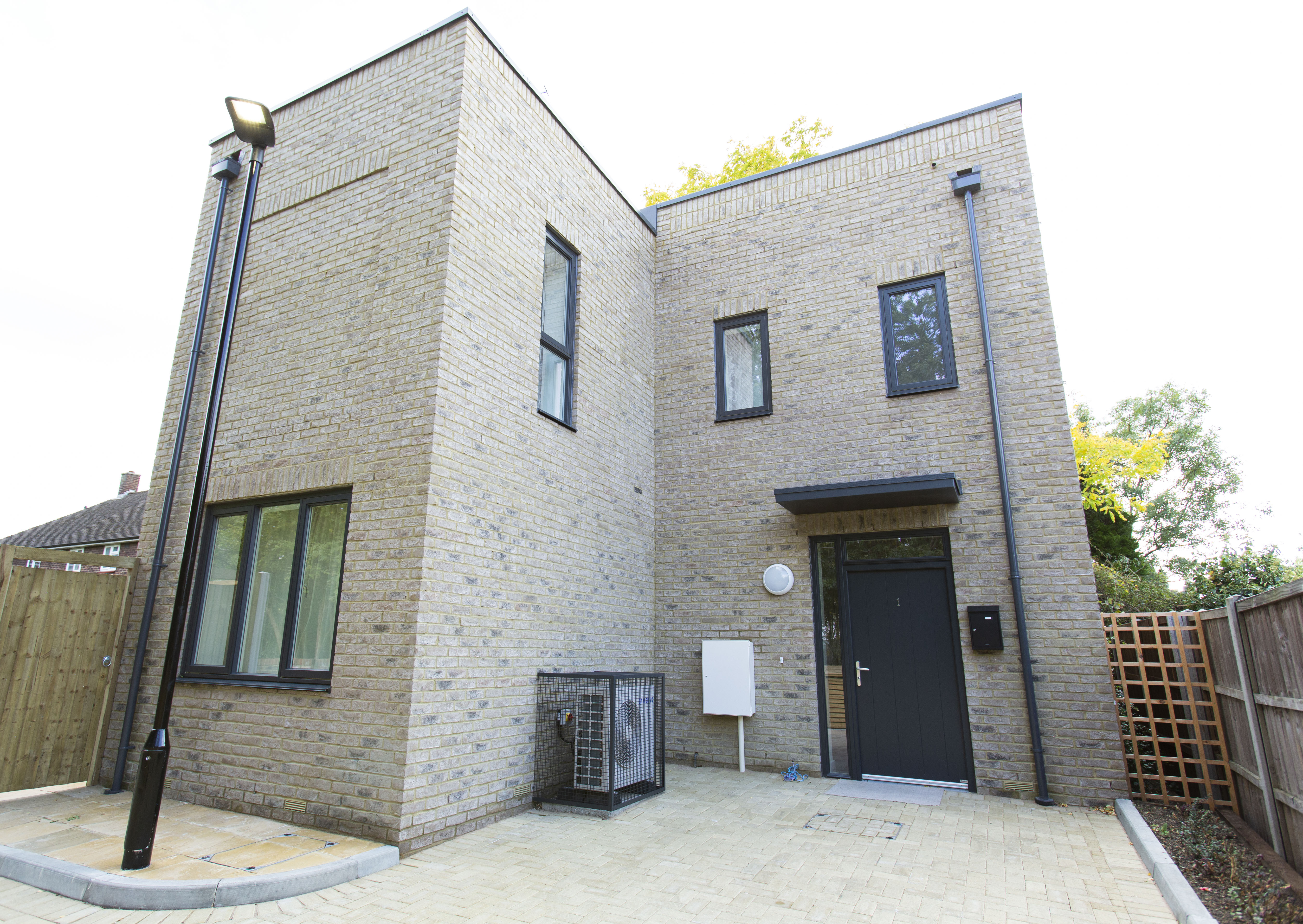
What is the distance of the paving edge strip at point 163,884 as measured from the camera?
130 inches

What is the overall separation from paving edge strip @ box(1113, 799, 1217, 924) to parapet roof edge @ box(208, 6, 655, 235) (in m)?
7.77

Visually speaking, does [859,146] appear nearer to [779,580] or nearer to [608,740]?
[779,580]

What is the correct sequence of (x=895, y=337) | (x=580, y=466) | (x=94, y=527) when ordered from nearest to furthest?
(x=580, y=466) < (x=895, y=337) < (x=94, y=527)

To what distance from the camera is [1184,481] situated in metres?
29.9

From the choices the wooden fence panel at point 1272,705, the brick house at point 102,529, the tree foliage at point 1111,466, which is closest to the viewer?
the wooden fence panel at point 1272,705

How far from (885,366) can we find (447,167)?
481 centimetres

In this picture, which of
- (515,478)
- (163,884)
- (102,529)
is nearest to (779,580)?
(515,478)

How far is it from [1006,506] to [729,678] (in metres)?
3.25

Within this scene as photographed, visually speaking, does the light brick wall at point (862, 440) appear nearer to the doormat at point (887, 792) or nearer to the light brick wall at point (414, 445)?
the doormat at point (887, 792)

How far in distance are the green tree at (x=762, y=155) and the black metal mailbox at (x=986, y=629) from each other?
15447 millimetres

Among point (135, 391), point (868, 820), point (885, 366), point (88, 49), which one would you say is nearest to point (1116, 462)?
point (885, 366)

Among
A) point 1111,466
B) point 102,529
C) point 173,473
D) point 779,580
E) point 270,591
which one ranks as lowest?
point 270,591

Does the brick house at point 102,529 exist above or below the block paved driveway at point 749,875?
above

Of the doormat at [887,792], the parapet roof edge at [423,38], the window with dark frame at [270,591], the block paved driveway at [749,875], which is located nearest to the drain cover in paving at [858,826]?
the block paved driveway at [749,875]
